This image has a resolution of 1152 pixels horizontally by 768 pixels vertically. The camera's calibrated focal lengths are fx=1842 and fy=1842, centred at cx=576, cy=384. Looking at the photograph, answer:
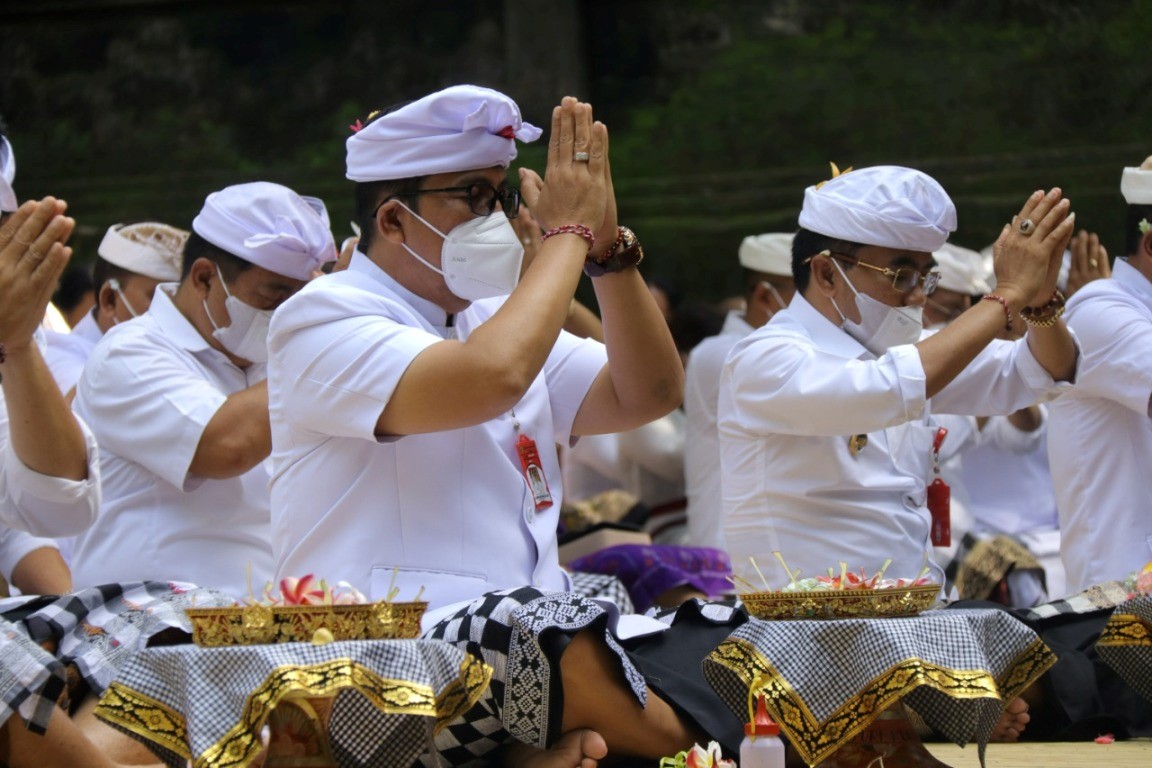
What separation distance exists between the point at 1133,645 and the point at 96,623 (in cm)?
266

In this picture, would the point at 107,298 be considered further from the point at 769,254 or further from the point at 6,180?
the point at 769,254

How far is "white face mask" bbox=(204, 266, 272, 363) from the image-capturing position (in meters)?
5.68

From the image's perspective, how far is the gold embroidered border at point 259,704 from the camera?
3.31 m

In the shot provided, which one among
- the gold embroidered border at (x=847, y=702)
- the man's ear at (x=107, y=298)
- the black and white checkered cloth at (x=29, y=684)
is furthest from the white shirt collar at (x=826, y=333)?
the man's ear at (x=107, y=298)

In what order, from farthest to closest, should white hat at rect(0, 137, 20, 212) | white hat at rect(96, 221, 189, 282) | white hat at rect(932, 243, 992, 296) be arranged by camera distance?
1. white hat at rect(932, 243, 992, 296)
2. white hat at rect(96, 221, 189, 282)
3. white hat at rect(0, 137, 20, 212)

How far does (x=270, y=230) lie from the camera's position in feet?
18.7

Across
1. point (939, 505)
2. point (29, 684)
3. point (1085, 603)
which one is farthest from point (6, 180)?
point (1085, 603)

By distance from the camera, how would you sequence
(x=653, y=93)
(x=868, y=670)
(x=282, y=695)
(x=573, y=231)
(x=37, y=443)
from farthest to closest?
(x=653, y=93) → (x=37, y=443) → (x=573, y=231) → (x=868, y=670) → (x=282, y=695)

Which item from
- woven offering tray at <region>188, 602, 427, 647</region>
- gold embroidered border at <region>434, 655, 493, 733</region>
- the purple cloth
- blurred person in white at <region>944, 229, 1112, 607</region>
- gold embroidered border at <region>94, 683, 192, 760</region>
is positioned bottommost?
blurred person in white at <region>944, 229, 1112, 607</region>

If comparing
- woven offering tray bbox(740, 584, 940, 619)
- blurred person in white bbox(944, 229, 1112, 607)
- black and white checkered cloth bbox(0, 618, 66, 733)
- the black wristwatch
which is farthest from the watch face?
blurred person in white bbox(944, 229, 1112, 607)

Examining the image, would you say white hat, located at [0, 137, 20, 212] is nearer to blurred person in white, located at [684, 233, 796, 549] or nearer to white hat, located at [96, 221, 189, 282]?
white hat, located at [96, 221, 189, 282]

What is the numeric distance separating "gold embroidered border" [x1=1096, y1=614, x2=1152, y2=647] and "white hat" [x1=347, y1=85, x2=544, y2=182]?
1.96 meters

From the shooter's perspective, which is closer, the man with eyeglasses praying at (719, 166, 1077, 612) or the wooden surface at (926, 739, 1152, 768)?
the wooden surface at (926, 739, 1152, 768)

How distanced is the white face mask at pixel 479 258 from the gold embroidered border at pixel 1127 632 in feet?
5.88
